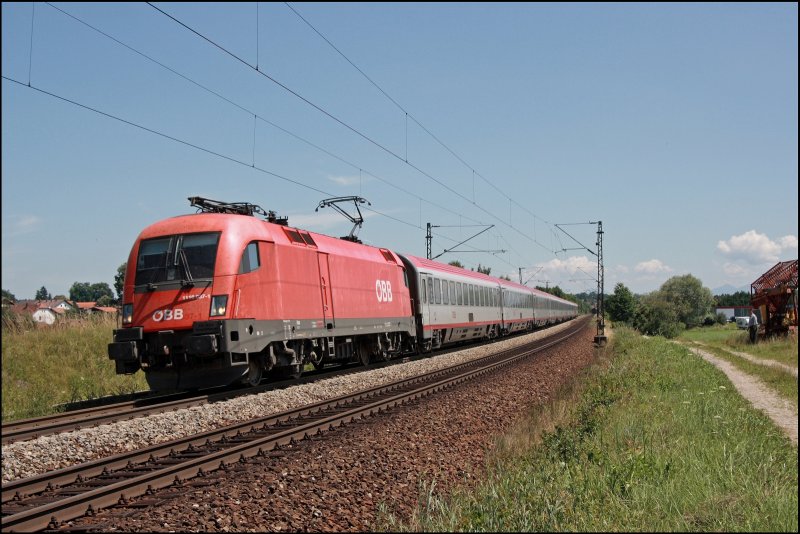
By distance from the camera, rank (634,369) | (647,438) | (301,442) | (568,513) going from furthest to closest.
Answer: (634,369), (301,442), (647,438), (568,513)

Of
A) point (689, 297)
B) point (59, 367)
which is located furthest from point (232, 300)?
point (689, 297)

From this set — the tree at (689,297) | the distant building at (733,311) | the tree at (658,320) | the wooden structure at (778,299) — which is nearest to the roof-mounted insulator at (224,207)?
the wooden structure at (778,299)

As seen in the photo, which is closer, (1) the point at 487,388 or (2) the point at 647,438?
(2) the point at 647,438

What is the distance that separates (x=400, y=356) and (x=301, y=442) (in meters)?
17.2

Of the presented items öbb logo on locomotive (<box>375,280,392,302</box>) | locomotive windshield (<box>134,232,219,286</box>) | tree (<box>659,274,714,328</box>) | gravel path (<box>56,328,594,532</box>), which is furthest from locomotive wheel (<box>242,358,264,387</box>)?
tree (<box>659,274,714,328</box>)

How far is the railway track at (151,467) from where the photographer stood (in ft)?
22.2

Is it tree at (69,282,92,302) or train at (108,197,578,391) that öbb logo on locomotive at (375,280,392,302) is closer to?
train at (108,197,578,391)

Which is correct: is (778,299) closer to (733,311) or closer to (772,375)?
(772,375)

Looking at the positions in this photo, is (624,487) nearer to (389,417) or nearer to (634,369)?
(389,417)

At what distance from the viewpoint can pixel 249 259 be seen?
14.6 metres

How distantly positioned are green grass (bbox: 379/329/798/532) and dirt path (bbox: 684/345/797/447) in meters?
0.39

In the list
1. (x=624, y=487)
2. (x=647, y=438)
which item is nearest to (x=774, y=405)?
(x=647, y=438)

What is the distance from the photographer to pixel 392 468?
8977 millimetres

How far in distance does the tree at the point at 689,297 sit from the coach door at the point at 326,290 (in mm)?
78549
